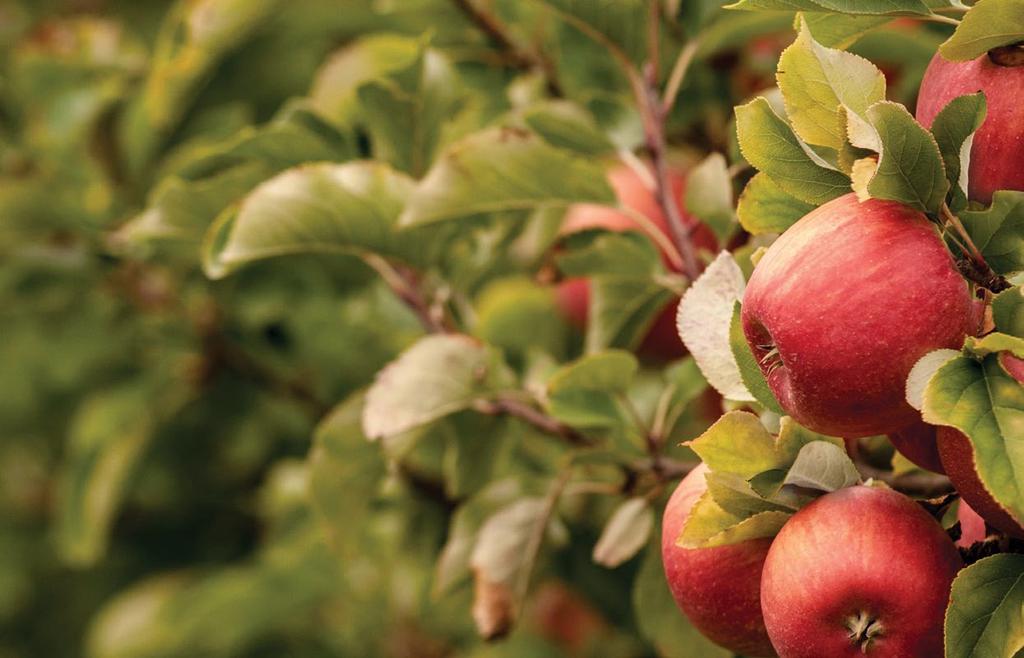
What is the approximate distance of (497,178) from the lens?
92 centimetres

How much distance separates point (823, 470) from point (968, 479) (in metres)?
0.08

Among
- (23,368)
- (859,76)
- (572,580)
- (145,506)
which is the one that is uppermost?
(859,76)

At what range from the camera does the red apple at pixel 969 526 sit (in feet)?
2.04

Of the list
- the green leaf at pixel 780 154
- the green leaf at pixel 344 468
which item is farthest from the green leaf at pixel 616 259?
the green leaf at pixel 780 154

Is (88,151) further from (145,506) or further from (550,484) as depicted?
(550,484)

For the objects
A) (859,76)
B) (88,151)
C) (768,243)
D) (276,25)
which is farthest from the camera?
(276,25)

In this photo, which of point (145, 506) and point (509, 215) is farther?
point (145, 506)

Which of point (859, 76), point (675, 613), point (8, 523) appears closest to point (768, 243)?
point (859, 76)

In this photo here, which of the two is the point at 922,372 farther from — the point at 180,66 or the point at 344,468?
the point at 180,66

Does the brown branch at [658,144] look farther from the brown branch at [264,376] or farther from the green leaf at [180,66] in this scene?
the brown branch at [264,376]

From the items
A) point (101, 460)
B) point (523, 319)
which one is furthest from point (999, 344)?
point (101, 460)

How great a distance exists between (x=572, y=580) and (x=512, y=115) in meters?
0.60

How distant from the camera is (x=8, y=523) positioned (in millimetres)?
2500

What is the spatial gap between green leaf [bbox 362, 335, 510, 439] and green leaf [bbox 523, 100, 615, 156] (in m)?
0.20
